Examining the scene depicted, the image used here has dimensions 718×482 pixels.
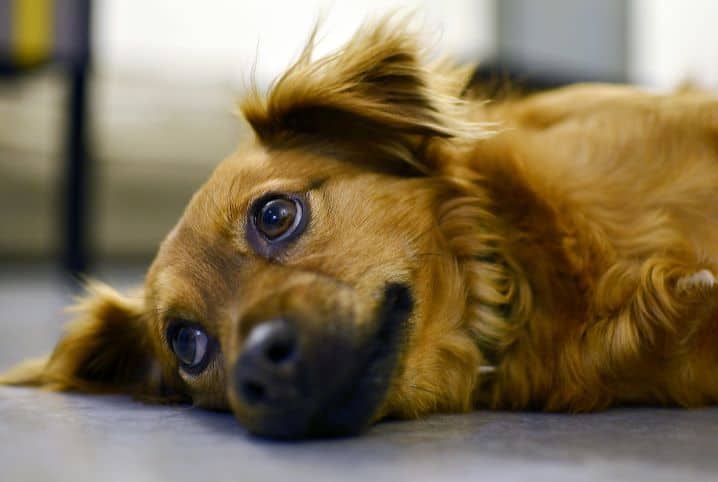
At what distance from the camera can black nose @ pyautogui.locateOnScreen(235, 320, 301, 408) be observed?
3.79 feet

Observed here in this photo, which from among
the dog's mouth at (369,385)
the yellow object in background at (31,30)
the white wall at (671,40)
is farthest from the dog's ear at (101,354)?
the white wall at (671,40)

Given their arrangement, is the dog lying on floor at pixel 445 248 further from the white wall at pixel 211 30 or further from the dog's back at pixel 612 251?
the white wall at pixel 211 30

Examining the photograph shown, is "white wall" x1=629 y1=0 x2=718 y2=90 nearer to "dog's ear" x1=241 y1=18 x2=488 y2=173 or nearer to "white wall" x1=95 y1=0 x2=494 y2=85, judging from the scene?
"white wall" x1=95 y1=0 x2=494 y2=85

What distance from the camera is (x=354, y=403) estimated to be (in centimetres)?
126

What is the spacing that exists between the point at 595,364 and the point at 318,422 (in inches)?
21.2

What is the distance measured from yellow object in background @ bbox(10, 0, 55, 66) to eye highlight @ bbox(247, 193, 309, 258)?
2.80 metres

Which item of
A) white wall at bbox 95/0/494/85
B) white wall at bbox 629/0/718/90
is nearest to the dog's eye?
white wall at bbox 629/0/718/90

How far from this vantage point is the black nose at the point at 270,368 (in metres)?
1.15

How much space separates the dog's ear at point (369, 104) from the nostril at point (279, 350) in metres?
0.61

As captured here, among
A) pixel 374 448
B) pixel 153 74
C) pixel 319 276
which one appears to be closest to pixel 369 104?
pixel 319 276

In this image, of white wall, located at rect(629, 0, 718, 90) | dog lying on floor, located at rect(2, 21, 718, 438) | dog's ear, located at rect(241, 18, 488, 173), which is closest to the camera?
dog lying on floor, located at rect(2, 21, 718, 438)

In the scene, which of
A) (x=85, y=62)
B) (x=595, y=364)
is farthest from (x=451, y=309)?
(x=85, y=62)

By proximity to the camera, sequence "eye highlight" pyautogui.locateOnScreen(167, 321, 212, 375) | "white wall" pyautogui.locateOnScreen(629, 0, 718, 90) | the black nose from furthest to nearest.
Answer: "white wall" pyautogui.locateOnScreen(629, 0, 718, 90), "eye highlight" pyautogui.locateOnScreen(167, 321, 212, 375), the black nose

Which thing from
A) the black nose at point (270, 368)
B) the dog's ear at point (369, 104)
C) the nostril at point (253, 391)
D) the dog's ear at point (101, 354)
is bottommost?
the dog's ear at point (101, 354)
